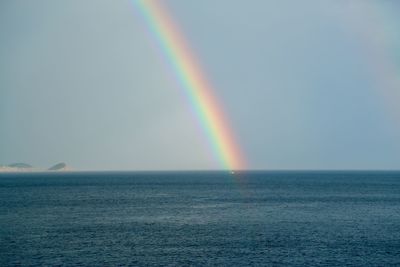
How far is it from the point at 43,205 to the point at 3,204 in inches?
478

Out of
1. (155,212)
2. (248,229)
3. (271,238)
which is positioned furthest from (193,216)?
(271,238)

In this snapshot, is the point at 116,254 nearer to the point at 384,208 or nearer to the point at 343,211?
the point at 343,211

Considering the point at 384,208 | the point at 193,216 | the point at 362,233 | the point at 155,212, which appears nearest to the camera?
the point at 362,233

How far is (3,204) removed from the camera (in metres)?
146

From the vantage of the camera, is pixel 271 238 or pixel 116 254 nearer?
pixel 116 254

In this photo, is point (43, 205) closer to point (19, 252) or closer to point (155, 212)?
point (155, 212)

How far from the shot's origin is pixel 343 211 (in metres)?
126

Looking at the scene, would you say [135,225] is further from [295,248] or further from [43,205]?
[43,205]

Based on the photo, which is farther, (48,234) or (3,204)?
(3,204)

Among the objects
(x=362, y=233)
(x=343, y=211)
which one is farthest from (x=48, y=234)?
(x=343, y=211)

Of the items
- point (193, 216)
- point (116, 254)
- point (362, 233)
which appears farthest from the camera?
point (193, 216)

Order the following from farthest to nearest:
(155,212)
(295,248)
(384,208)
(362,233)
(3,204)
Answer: (3,204) < (384,208) < (155,212) < (362,233) < (295,248)

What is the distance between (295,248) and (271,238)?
29.7 feet

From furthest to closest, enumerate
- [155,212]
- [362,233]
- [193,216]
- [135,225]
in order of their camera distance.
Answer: [155,212] → [193,216] → [135,225] → [362,233]
